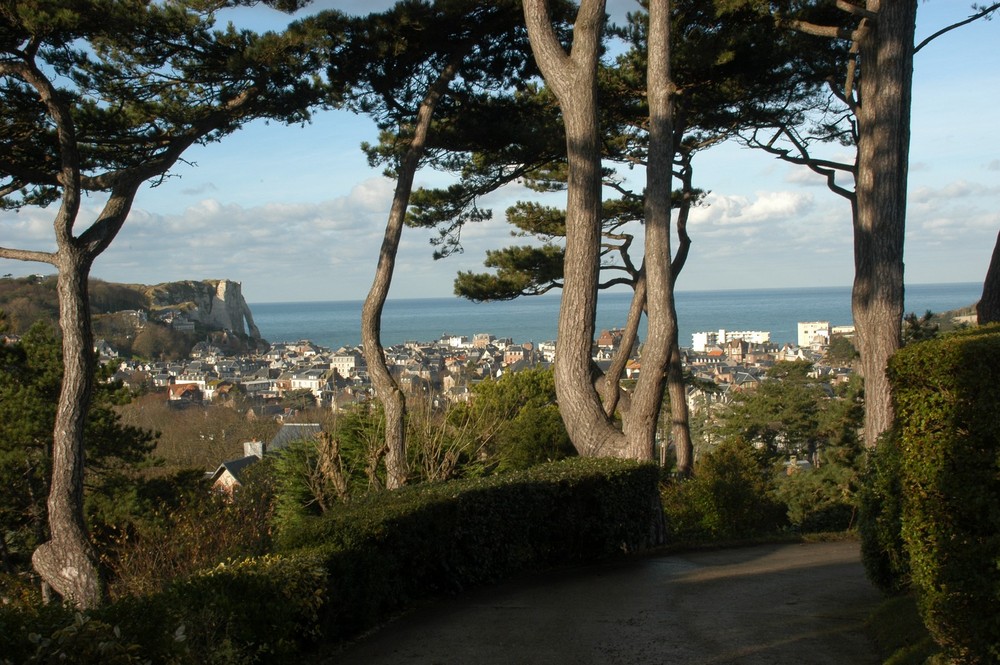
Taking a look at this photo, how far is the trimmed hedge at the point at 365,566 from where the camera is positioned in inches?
149

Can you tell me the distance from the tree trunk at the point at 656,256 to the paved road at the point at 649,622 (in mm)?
2209

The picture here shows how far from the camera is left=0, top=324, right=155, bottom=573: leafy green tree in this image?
15930 mm

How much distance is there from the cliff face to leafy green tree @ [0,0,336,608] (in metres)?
42.7

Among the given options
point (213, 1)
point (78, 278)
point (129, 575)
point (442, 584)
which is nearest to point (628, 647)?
point (442, 584)

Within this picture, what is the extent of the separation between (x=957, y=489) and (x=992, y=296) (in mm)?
5486

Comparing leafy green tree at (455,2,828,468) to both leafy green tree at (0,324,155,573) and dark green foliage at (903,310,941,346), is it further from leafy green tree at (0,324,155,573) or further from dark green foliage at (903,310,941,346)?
leafy green tree at (0,324,155,573)

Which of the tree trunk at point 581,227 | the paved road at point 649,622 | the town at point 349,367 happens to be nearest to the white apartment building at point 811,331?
the town at point 349,367

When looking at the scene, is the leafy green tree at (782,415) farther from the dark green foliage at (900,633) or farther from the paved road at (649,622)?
the dark green foliage at (900,633)

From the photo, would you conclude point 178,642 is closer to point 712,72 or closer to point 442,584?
point 442,584

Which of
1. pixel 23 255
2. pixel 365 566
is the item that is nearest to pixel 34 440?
pixel 23 255

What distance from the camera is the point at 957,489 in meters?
3.89

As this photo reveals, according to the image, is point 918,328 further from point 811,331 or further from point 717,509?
point 811,331

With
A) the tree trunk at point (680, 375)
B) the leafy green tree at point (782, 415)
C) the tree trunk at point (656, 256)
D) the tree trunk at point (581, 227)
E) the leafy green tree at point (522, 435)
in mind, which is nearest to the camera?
the tree trunk at point (581, 227)

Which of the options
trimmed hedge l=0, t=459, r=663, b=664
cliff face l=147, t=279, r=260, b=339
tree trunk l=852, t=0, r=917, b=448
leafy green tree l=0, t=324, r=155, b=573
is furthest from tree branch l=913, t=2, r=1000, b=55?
cliff face l=147, t=279, r=260, b=339
